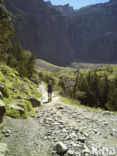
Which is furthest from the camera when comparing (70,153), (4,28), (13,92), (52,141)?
(13,92)

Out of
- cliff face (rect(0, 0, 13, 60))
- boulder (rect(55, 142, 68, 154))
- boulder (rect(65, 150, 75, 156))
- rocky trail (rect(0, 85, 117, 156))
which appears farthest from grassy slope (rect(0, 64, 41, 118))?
boulder (rect(65, 150, 75, 156))

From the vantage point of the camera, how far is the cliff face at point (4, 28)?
26.4 feet

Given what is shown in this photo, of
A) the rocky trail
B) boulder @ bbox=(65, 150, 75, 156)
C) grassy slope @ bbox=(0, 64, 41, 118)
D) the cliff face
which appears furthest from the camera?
grassy slope @ bbox=(0, 64, 41, 118)

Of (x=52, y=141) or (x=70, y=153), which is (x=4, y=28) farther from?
(x=70, y=153)

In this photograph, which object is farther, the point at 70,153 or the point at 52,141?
the point at 52,141

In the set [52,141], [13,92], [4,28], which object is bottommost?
[52,141]

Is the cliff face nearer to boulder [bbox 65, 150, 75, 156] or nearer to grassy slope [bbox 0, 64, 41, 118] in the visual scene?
grassy slope [bbox 0, 64, 41, 118]

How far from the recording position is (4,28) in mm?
8797

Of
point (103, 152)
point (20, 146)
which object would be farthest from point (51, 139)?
point (103, 152)

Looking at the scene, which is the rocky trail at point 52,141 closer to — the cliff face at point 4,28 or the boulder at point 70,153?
the boulder at point 70,153

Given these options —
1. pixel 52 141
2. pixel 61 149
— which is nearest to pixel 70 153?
pixel 61 149

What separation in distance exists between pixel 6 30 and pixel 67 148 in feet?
31.7

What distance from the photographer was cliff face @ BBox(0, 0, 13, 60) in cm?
805

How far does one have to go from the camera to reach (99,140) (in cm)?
571
